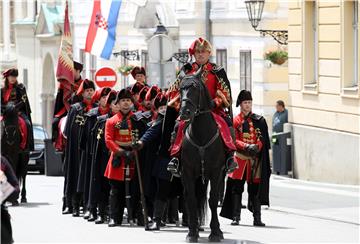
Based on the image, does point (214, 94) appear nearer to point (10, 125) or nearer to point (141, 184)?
point (141, 184)

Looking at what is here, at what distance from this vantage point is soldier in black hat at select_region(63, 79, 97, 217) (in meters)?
20.9

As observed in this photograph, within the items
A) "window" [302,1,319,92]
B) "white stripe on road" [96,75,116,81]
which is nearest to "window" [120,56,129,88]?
"white stripe on road" [96,75,116,81]

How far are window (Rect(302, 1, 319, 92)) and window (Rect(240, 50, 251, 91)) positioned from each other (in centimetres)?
625

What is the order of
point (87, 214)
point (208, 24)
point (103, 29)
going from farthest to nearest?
point (208, 24) < point (103, 29) < point (87, 214)

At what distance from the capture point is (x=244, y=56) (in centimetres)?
3669

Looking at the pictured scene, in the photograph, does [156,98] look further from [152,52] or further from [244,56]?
[244,56]

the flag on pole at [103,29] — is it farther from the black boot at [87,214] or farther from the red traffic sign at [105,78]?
the black boot at [87,214]

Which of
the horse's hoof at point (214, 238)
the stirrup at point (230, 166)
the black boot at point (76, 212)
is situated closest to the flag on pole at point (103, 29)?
the black boot at point (76, 212)

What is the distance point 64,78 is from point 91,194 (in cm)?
412

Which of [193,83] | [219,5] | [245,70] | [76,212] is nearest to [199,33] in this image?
[219,5]

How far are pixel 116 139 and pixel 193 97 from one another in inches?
122

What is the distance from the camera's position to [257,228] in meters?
19.0

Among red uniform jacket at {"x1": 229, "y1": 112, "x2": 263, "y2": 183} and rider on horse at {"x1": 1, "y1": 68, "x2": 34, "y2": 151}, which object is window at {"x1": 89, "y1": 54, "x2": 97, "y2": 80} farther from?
red uniform jacket at {"x1": 229, "y1": 112, "x2": 263, "y2": 183}

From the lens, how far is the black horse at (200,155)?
16.4 meters
